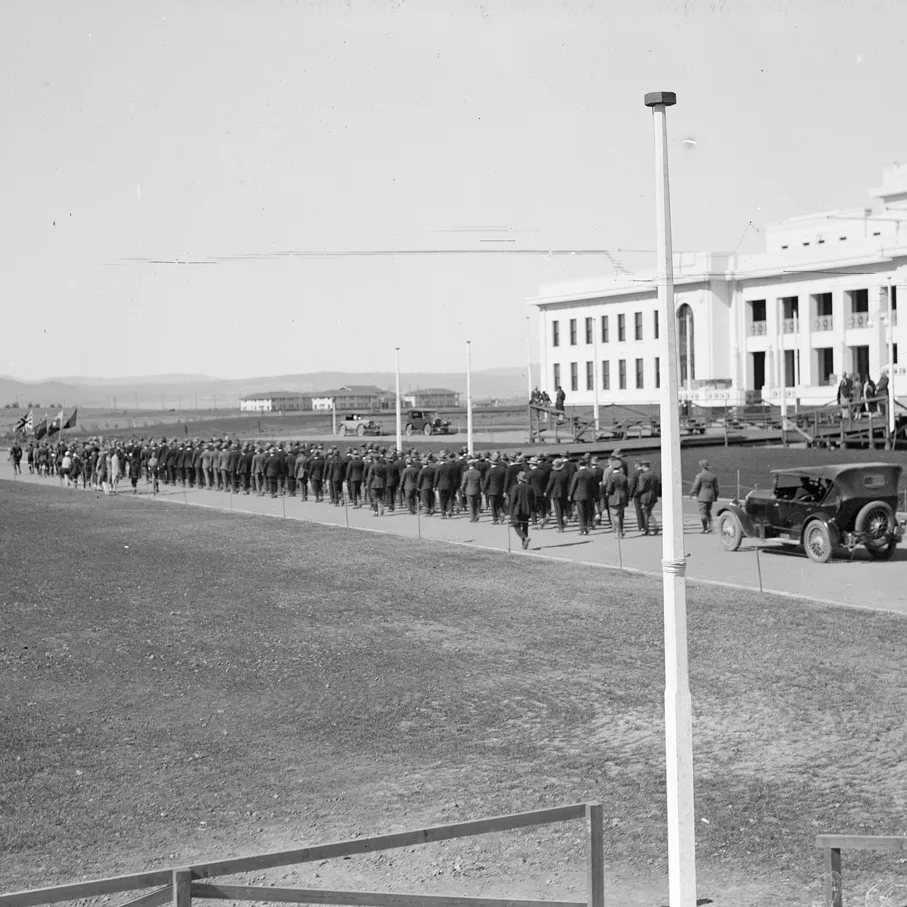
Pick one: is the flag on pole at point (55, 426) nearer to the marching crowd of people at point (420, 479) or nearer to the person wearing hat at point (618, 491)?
the marching crowd of people at point (420, 479)

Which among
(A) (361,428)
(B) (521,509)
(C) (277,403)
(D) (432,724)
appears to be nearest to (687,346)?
(A) (361,428)

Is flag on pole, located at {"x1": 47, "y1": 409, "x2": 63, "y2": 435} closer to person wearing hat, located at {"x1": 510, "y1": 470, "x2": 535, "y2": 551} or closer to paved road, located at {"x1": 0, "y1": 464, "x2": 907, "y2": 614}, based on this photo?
paved road, located at {"x1": 0, "y1": 464, "x2": 907, "y2": 614}

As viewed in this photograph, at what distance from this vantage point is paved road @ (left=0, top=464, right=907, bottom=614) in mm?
19266

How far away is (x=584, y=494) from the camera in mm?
26922

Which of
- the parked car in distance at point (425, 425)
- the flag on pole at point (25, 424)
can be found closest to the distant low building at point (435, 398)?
the parked car in distance at point (425, 425)

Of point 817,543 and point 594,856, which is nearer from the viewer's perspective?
point 594,856

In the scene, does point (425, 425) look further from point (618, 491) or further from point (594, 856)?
point (594, 856)

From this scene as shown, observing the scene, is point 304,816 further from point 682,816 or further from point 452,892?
point 682,816

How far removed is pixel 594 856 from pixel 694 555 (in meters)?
16.6

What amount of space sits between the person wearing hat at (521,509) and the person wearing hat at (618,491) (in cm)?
169

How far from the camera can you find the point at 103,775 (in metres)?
10.7

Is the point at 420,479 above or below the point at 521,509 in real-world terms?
above

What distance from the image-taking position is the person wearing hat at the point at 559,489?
90.8ft

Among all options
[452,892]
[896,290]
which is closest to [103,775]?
[452,892]
